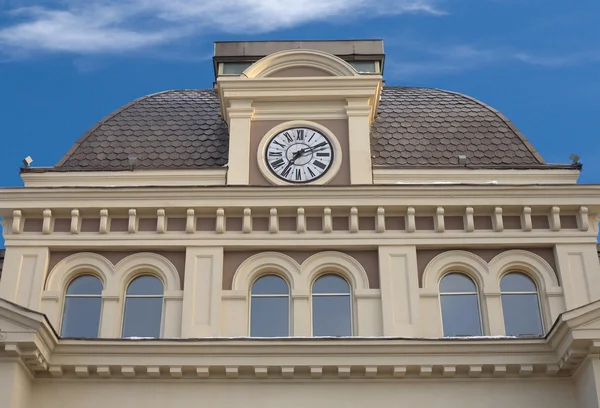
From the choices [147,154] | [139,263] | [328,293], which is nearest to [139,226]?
[139,263]

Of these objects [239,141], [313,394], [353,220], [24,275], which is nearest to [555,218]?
[353,220]

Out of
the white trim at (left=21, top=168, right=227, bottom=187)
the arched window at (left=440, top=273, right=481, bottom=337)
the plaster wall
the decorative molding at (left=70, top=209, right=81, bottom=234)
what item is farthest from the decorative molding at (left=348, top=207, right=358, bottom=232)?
the plaster wall

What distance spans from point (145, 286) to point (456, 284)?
748cm

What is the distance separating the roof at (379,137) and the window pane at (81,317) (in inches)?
159

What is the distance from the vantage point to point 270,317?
25.0 m

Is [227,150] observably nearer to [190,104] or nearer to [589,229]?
[190,104]

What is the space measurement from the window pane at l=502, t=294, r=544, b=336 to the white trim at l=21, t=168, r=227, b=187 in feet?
25.8

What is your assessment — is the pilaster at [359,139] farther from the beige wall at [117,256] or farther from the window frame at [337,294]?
the beige wall at [117,256]

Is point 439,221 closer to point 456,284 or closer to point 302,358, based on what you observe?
point 456,284

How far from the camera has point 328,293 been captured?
25.3 m

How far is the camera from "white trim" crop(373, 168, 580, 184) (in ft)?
89.1

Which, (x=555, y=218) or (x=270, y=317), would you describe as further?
(x=555, y=218)

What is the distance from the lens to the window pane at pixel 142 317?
81.4ft

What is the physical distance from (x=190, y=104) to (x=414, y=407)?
1219 centimetres
